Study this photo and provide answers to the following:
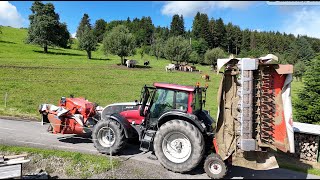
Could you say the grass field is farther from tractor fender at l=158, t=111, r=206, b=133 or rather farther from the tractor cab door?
tractor fender at l=158, t=111, r=206, b=133

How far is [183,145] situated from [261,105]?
273 cm

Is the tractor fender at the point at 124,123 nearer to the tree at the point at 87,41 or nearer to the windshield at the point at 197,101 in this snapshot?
the windshield at the point at 197,101

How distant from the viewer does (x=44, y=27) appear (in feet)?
186

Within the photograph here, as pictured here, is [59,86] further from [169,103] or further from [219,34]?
[219,34]

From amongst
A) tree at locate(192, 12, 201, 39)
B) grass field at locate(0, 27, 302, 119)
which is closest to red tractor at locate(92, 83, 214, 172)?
grass field at locate(0, 27, 302, 119)

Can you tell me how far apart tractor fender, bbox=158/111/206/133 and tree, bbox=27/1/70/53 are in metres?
51.0

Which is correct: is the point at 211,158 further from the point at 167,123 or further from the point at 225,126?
the point at 167,123

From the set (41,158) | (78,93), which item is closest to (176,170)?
(41,158)

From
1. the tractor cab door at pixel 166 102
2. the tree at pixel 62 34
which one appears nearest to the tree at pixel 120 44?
the tree at pixel 62 34

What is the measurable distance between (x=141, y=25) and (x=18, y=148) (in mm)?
120175

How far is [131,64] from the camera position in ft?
154

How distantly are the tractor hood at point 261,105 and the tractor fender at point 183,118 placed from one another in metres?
0.99

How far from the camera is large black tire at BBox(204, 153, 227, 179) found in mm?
8852

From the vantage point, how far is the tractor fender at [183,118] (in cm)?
Result: 941
